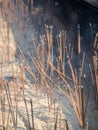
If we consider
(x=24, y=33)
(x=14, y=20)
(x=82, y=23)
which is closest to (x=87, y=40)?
(x=82, y=23)

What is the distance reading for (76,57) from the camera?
2904 millimetres

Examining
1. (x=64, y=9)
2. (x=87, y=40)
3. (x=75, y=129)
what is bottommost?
(x=75, y=129)

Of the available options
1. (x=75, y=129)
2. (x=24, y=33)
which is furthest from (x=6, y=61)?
(x=75, y=129)

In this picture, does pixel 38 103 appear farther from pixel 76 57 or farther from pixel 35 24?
pixel 35 24

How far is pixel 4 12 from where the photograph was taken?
3646 mm

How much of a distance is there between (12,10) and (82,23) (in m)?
0.98

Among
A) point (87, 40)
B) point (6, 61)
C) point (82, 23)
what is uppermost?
point (82, 23)

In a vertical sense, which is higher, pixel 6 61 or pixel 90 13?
pixel 90 13

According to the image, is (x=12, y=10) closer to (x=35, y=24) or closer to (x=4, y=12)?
(x=4, y=12)

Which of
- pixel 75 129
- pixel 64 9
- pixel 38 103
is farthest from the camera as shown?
pixel 64 9

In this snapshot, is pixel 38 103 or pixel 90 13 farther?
pixel 90 13

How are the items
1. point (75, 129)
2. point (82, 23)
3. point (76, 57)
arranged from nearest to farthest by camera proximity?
1. point (75, 129)
2. point (76, 57)
3. point (82, 23)

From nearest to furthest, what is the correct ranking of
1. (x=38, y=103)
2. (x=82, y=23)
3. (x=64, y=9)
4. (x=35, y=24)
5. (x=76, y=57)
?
(x=38, y=103) < (x=76, y=57) < (x=82, y=23) < (x=64, y=9) < (x=35, y=24)

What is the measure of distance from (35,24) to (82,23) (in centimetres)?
71
